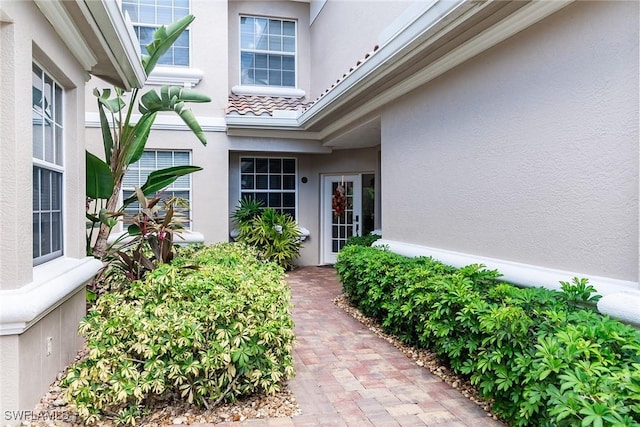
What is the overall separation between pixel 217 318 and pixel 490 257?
3134mm

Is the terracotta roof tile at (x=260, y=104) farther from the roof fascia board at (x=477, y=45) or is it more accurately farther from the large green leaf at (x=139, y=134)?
the large green leaf at (x=139, y=134)

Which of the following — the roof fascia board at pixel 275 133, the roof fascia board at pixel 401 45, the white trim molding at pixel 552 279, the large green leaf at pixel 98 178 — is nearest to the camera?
the white trim molding at pixel 552 279

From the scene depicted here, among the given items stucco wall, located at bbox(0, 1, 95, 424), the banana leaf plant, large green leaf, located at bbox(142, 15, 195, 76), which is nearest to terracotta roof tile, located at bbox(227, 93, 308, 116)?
the banana leaf plant

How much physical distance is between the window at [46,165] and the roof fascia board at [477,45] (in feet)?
14.2

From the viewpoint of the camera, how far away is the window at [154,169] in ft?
31.6

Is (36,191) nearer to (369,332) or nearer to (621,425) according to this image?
(369,332)

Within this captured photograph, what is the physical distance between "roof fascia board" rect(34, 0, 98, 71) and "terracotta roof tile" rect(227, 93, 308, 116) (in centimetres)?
487

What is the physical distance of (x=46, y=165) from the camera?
4086 millimetres

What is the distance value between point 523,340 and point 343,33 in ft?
27.5

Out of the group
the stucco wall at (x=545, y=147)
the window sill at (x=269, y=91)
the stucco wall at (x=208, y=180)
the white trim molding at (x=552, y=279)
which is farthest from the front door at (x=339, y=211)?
the stucco wall at (x=545, y=147)

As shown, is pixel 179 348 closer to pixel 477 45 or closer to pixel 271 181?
pixel 477 45

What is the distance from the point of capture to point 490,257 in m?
4.90

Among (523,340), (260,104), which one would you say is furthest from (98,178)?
(260,104)

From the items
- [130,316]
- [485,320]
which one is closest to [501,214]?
[485,320]
